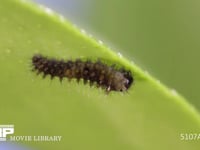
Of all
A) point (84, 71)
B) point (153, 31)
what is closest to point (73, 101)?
point (84, 71)

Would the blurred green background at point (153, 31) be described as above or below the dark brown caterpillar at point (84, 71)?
above

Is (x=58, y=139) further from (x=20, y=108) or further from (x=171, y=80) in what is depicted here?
(x=171, y=80)

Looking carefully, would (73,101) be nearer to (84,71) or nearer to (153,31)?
(84,71)

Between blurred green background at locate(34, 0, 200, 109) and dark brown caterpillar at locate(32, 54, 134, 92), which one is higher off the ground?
blurred green background at locate(34, 0, 200, 109)

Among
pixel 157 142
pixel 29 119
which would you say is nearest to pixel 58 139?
pixel 29 119
